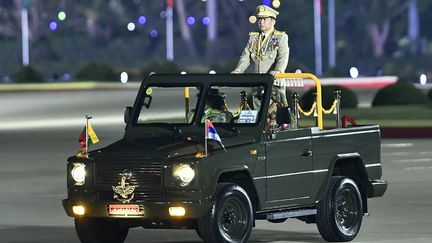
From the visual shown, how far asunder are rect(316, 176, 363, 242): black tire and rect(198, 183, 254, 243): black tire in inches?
44.2

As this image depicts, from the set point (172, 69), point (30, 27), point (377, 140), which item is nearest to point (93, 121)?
point (377, 140)

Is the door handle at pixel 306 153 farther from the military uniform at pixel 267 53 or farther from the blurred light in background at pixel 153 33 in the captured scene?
the blurred light in background at pixel 153 33

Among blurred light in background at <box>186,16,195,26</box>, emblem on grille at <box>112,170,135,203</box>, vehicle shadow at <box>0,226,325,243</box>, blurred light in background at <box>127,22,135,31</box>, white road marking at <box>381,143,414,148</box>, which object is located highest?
blurred light in background at <box>186,16,195,26</box>

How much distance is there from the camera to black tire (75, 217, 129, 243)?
1384cm

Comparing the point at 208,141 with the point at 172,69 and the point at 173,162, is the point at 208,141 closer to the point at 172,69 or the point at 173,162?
the point at 173,162

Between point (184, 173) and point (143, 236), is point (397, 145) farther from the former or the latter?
point (184, 173)

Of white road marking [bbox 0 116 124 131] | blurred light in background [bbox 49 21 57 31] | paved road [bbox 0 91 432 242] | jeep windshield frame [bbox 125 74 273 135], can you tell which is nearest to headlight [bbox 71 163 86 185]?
jeep windshield frame [bbox 125 74 273 135]

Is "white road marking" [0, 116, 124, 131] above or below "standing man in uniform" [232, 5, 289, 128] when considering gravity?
below

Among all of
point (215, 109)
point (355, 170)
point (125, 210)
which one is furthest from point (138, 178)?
point (355, 170)

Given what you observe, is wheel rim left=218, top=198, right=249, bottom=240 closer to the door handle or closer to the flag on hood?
the flag on hood

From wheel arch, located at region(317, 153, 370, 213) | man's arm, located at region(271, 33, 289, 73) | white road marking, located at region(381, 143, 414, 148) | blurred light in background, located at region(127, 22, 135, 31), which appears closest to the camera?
wheel arch, located at region(317, 153, 370, 213)

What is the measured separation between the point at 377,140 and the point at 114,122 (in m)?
28.4

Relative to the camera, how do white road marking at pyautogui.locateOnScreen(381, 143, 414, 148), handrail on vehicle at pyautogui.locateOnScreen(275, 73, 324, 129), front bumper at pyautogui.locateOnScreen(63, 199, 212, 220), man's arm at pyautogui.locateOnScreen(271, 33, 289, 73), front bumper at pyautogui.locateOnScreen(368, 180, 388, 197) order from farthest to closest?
white road marking at pyautogui.locateOnScreen(381, 143, 414, 148)
man's arm at pyautogui.locateOnScreen(271, 33, 289, 73)
front bumper at pyautogui.locateOnScreen(368, 180, 388, 197)
handrail on vehicle at pyautogui.locateOnScreen(275, 73, 324, 129)
front bumper at pyautogui.locateOnScreen(63, 199, 212, 220)

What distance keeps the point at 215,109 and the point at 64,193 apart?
7.26 meters
